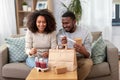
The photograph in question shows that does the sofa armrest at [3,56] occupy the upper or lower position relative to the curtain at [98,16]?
lower

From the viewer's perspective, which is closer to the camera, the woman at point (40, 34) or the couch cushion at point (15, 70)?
the woman at point (40, 34)

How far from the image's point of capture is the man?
256 cm

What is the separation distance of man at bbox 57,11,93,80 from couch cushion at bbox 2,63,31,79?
Result: 584mm

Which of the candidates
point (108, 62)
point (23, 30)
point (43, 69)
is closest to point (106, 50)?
point (108, 62)

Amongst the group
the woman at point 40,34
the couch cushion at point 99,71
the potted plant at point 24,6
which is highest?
the potted plant at point 24,6

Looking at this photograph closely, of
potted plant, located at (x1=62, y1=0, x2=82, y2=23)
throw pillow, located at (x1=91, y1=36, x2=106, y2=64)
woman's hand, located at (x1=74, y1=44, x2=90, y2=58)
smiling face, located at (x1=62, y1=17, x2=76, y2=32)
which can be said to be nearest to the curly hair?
smiling face, located at (x1=62, y1=17, x2=76, y2=32)

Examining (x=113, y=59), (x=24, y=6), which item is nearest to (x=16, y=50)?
(x=113, y=59)

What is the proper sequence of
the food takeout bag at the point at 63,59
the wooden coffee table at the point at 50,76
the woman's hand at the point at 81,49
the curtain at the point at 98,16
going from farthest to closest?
1. the curtain at the point at 98,16
2. the woman's hand at the point at 81,49
3. the food takeout bag at the point at 63,59
4. the wooden coffee table at the point at 50,76

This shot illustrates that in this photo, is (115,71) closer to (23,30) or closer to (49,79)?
(49,79)

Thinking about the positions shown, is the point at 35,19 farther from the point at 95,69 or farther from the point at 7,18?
the point at 7,18

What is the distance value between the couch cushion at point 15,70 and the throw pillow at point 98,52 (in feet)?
2.84

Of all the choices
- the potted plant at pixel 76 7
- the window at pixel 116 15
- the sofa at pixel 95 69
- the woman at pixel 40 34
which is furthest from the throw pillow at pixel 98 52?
the window at pixel 116 15

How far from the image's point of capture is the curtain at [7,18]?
4.19 metres

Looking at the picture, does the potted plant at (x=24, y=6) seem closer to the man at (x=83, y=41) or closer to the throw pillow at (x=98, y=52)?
the man at (x=83, y=41)
